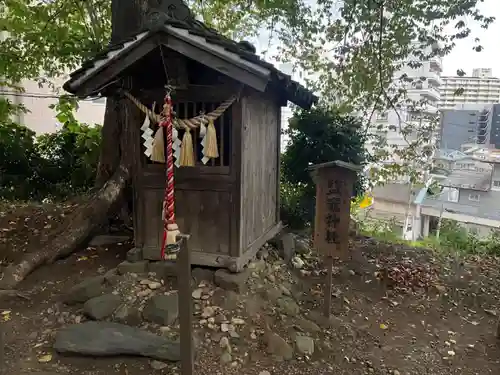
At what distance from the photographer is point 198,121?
4688 mm

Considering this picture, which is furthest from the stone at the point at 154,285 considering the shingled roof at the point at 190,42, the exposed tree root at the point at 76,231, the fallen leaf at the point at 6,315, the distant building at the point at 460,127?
the distant building at the point at 460,127

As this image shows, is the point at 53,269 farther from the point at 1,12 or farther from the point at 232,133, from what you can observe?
the point at 1,12

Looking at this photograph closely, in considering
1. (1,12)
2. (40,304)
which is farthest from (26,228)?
(1,12)

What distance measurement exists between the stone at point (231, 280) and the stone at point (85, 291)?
150 cm

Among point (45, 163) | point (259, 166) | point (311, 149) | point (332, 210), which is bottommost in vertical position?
point (332, 210)

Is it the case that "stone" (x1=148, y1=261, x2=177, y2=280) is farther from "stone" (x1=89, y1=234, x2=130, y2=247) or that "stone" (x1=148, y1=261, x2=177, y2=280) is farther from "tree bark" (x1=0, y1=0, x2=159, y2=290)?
"tree bark" (x1=0, y1=0, x2=159, y2=290)

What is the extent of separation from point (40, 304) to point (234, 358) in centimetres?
272

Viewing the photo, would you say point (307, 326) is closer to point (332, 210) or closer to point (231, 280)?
point (231, 280)

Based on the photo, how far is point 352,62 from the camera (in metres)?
8.06

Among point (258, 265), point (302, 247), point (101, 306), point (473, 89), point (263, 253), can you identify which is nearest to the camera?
point (101, 306)

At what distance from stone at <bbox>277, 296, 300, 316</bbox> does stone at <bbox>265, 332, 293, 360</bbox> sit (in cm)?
70

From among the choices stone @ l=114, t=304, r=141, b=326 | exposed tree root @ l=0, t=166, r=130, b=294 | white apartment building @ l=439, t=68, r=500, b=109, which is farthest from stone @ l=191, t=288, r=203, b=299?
white apartment building @ l=439, t=68, r=500, b=109

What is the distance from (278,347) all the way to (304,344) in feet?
1.20

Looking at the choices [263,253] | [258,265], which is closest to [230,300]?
[258,265]
